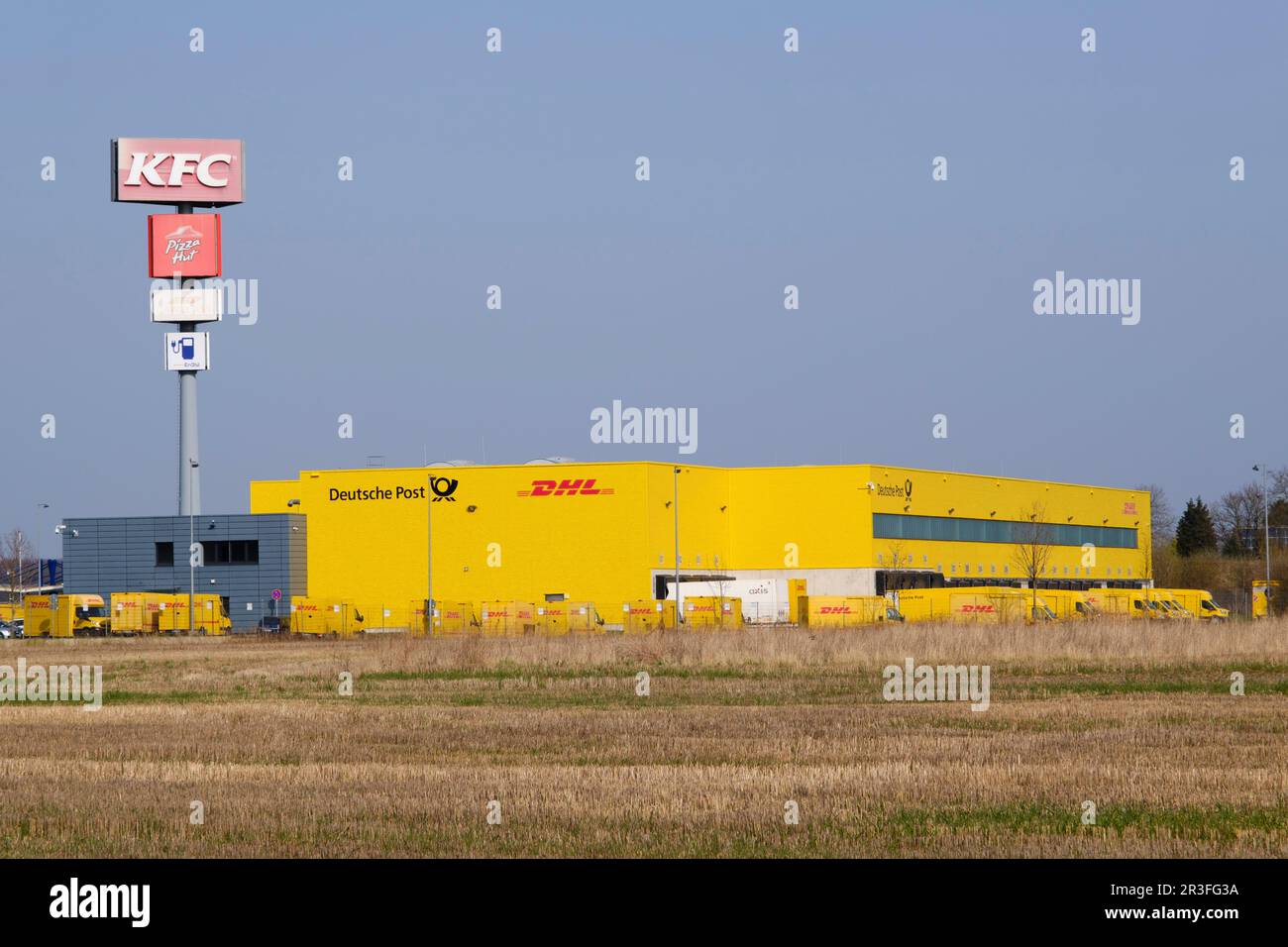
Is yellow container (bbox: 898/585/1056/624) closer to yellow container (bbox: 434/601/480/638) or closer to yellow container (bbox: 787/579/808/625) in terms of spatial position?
yellow container (bbox: 787/579/808/625)

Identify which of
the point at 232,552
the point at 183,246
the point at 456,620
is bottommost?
the point at 456,620

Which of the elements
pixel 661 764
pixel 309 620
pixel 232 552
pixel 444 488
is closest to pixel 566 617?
pixel 309 620

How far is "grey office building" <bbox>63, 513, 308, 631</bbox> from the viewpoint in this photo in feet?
289

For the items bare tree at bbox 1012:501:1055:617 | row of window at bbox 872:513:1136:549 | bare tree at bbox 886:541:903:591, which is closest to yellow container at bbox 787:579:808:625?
bare tree at bbox 886:541:903:591

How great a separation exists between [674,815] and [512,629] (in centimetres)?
5703

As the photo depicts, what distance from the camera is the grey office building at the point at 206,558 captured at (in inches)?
3465

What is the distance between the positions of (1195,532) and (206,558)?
10098cm

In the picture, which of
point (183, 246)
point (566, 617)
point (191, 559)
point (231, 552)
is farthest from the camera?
point (183, 246)

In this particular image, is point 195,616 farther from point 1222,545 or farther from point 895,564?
point 1222,545

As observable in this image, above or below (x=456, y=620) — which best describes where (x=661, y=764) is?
above

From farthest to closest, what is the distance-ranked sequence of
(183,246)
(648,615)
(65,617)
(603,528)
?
(183,246) → (603,528) → (65,617) → (648,615)

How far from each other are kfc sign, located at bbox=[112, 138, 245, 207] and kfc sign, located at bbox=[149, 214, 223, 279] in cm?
100

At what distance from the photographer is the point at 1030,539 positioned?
104 m
